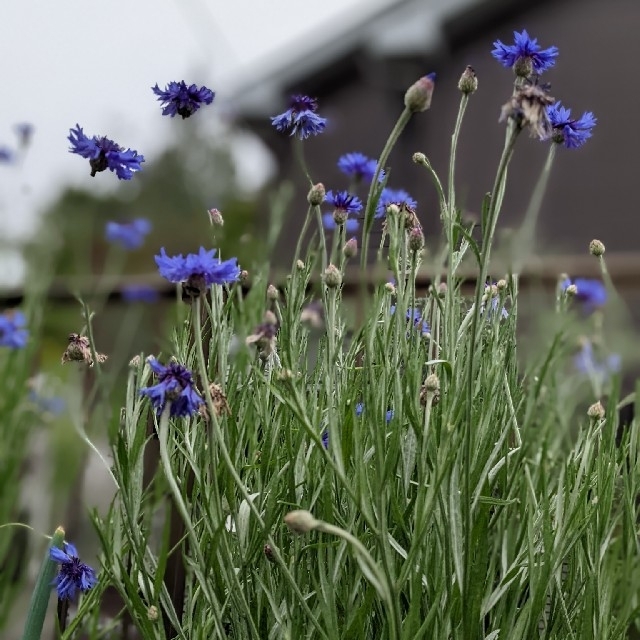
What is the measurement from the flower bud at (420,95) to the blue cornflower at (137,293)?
158 centimetres

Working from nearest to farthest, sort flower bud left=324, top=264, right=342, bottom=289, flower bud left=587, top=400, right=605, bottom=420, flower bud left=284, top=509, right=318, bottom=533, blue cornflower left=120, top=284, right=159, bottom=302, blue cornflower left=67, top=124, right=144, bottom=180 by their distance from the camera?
1. flower bud left=284, top=509, right=318, bottom=533
2. flower bud left=324, top=264, right=342, bottom=289
3. blue cornflower left=67, top=124, right=144, bottom=180
4. flower bud left=587, top=400, right=605, bottom=420
5. blue cornflower left=120, top=284, right=159, bottom=302

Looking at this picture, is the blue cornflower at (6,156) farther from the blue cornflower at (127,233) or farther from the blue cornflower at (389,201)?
the blue cornflower at (389,201)

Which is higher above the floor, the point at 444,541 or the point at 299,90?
the point at 299,90

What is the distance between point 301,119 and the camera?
129 cm

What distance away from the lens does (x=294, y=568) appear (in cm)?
111

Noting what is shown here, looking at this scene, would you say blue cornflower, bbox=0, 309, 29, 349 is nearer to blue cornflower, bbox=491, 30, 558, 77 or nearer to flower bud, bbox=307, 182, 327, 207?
flower bud, bbox=307, 182, 327, 207

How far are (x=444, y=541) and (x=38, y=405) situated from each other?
161 centimetres

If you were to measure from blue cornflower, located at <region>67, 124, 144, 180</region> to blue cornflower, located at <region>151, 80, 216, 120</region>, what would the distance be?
0.11 m

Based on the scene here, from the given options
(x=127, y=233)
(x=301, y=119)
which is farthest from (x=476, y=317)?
(x=127, y=233)

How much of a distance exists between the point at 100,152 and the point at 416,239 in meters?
0.43

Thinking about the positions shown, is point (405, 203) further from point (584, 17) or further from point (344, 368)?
point (584, 17)

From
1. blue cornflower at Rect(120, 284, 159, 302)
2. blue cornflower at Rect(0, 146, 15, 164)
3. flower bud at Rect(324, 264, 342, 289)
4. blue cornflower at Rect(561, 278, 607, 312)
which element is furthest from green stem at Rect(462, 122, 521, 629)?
blue cornflower at Rect(0, 146, 15, 164)

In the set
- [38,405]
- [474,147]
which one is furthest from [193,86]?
[474,147]

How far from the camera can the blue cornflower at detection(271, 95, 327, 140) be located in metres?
1.29
